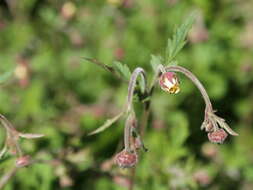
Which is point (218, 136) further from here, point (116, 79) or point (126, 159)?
point (116, 79)

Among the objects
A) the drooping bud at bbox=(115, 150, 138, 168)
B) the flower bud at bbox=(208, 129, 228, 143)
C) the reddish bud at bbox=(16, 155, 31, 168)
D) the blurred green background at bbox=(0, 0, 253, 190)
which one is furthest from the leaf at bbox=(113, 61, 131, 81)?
the blurred green background at bbox=(0, 0, 253, 190)

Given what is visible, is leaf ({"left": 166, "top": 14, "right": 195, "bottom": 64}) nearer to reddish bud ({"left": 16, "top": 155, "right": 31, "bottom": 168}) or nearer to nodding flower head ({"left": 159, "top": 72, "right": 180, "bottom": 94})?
nodding flower head ({"left": 159, "top": 72, "right": 180, "bottom": 94})

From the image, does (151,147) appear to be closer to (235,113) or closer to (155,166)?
(155,166)

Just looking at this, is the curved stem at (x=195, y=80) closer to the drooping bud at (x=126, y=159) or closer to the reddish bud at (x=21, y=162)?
the drooping bud at (x=126, y=159)

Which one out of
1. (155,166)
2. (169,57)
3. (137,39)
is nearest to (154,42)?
(137,39)

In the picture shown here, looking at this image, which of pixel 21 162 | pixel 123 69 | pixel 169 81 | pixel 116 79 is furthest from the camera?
pixel 116 79

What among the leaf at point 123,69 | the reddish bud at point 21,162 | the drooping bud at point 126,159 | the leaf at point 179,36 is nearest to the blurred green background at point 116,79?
the reddish bud at point 21,162

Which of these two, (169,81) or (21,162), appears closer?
(169,81)

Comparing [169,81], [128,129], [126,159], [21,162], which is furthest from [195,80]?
[21,162]
